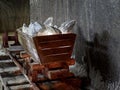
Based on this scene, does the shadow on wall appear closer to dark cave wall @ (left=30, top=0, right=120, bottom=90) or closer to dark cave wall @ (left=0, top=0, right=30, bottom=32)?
dark cave wall @ (left=30, top=0, right=120, bottom=90)

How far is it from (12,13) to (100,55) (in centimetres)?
635

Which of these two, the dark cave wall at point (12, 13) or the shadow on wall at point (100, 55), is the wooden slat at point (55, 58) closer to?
the shadow on wall at point (100, 55)

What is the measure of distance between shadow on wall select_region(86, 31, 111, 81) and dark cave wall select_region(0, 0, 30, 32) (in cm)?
608

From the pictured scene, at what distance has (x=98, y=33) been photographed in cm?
203

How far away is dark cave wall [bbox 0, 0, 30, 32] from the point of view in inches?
313

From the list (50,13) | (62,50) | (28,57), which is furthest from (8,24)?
(62,50)

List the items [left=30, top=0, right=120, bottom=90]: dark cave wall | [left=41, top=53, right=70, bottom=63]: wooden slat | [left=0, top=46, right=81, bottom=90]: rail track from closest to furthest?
[left=30, top=0, right=120, bottom=90]: dark cave wall < [left=41, top=53, right=70, bottom=63]: wooden slat < [left=0, top=46, right=81, bottom=90]: rail track

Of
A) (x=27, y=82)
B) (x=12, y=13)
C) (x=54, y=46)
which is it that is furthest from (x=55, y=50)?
(x=12, y=13)

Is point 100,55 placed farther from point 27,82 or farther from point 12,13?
point 12,13

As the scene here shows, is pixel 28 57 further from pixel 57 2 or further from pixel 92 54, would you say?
pixel 57 2

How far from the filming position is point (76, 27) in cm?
246

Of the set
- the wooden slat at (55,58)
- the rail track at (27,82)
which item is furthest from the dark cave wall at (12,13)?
the wooden slat at (55,58)

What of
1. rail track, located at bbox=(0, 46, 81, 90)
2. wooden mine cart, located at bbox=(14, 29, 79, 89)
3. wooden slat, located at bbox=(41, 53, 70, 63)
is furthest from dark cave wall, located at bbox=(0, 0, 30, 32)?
wooden slat, located at bbox=(41, 53, 70, 63)

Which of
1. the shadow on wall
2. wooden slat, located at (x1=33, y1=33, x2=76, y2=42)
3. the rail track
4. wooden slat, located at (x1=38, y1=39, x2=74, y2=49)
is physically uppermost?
wooden slat, located at (x1=33, y1=33, x2=76, y2=42)
